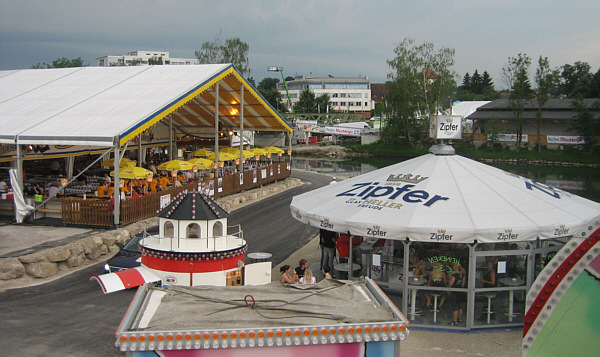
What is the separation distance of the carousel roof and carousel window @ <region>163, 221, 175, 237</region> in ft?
0.71

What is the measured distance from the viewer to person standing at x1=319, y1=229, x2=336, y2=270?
630 inches

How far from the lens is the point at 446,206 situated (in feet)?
43.3

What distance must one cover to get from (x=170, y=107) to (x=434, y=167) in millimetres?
13543

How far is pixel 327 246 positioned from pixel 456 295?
14.5 feet

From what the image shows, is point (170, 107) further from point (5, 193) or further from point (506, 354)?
point (506, 354)

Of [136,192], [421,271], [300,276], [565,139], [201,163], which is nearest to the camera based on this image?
[421,271]

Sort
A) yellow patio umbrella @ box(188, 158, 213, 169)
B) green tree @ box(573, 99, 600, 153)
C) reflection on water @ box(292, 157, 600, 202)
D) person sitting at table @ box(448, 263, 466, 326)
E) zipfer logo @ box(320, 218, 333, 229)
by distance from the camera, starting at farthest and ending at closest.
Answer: green tree @ box(573, 99, 600, 153), reflection on water @ box(292, 157, 600, 202), yellow patio umbrella @ box(188, 158, 213, 169), zipfer logo @ box(320, 218, 333, 229), person sitting at table @ box(448, 263, 466, 326)

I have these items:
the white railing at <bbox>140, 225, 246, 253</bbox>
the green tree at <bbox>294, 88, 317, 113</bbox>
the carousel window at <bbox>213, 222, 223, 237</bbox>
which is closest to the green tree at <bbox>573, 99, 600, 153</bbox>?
the green tree at <bbox>294, 88, 317, 113</bbox>

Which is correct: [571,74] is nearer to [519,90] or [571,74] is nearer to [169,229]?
[519,90]

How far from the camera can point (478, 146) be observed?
247ft

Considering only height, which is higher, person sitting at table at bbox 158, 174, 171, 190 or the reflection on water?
person sitting at table at bbox 158, 174, 171, 190

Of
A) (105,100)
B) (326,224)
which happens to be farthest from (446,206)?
(105,100)

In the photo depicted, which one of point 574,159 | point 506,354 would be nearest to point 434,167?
point 506,354

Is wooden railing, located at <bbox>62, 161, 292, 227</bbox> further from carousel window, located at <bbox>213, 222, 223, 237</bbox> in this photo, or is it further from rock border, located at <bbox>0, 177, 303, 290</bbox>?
carousel window, located at <bbox>213, 222, 223, 237</bbox>
